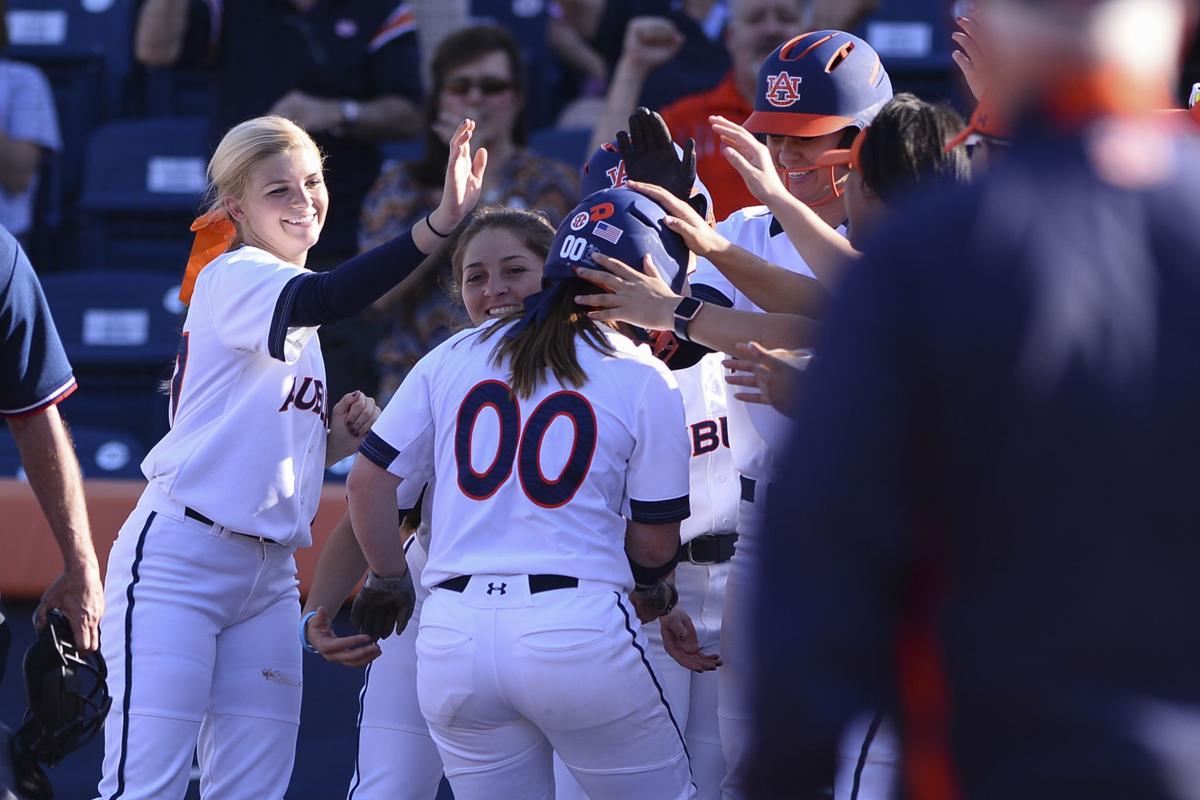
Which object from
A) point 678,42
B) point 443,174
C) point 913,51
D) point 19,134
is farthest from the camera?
point 913,51

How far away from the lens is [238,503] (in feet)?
11.3

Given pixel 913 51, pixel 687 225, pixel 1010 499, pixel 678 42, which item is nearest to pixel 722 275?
pixel 687 225

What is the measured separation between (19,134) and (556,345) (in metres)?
4.46

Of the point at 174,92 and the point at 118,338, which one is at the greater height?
the point at 174,92

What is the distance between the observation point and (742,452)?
3.22 meters

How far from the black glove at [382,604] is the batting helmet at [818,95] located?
121cm

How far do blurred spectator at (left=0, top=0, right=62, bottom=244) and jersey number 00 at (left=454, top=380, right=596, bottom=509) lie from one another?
4.34m

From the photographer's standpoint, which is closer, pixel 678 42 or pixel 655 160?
pixel 655 160

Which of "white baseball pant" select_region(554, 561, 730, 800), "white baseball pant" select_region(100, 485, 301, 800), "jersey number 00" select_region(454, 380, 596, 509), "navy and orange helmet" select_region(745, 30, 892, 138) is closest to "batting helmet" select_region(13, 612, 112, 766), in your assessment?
"white baseball pant" select_region(100, 485, 301, 800)

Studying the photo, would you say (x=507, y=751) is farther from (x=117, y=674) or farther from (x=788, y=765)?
(x=788, y=765)

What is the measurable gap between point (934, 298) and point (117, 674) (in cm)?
249

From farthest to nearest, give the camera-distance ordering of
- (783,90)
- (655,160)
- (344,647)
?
1. (783,90)
2. (655,160)
3. (344,647)

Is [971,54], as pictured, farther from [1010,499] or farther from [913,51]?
[913,51]

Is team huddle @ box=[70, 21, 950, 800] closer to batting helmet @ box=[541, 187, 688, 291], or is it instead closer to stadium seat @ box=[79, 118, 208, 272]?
batting helmet @ box=[541, 187, 688, 291]
